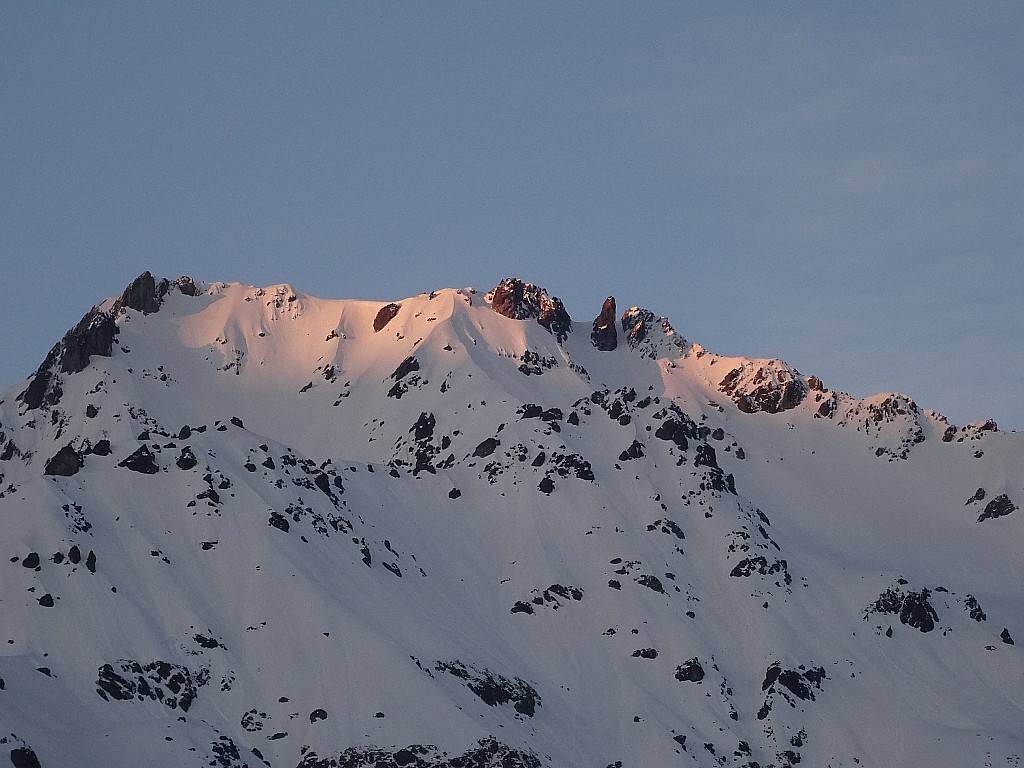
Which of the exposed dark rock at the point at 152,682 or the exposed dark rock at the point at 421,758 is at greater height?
the exposed dark rock at the point at 421,758

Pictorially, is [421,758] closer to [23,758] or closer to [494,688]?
[494,688]

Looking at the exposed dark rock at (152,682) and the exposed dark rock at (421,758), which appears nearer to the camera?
the exposed dark rock at (421,758)

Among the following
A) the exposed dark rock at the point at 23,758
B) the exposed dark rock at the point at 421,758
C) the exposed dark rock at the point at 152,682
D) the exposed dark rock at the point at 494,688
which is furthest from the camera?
the exposed dark rock at the point at 494,688

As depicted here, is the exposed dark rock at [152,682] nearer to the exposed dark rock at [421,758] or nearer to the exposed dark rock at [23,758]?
the exposed dark rock at [421,758]

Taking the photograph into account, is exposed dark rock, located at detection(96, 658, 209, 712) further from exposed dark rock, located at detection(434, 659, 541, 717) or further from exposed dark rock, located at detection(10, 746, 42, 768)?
exposed dark rock, located at detection(434, 659, 541, 717)

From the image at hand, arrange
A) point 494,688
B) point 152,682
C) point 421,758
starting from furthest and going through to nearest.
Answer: point 494,688 → point 152,682 → point 421,758

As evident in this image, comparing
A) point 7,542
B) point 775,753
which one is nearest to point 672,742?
point 775,753

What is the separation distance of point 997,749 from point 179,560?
8828 cm

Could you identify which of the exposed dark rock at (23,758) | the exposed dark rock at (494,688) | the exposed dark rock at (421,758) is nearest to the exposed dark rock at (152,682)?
the exposed dark rock at (421,758)

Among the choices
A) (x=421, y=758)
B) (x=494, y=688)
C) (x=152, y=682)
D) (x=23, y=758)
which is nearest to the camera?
(x=23, y=758)

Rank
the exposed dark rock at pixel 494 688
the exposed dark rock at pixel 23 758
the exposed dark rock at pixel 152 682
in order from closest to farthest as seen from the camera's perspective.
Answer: the exposed dark rock at pixel 23 758 < the exposed dark rock at pixel 152 682 < the exposed dark rock at pixel 494 688

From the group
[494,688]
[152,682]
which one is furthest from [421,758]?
[152,682]

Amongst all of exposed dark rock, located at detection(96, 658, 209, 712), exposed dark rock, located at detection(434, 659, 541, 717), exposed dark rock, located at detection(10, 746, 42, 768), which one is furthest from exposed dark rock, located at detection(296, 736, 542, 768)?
exposed dark rock, located at detection(10, 746, 42, 768)

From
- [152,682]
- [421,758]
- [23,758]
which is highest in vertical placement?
[421,758]
